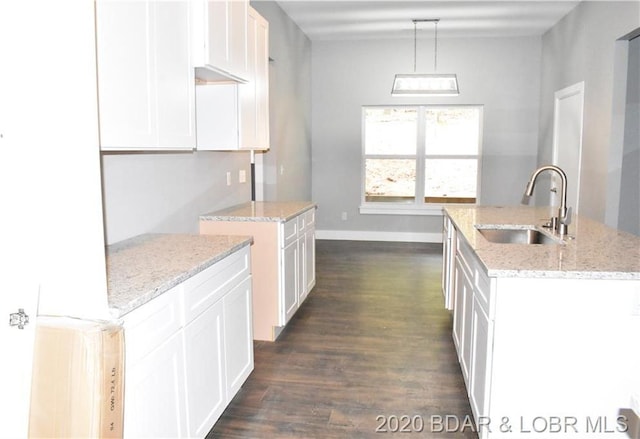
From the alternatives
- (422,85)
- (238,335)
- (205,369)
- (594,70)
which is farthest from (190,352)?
(594,70)

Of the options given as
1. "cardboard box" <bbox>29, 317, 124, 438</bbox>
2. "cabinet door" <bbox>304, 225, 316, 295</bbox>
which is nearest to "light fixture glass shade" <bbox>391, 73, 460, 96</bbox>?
"cabinet door" <bbox>304, 225, 316, 295</bbox>

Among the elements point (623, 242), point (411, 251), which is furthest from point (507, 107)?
point (623, 242)

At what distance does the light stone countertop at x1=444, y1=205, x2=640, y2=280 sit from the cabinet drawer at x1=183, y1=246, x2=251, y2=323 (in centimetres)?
115

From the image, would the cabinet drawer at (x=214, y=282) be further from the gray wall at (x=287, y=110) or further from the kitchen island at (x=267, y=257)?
the gray wall at (x=287, y=110)

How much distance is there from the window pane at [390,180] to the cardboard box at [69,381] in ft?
21.8

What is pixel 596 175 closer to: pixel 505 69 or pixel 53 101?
pixel 505 69

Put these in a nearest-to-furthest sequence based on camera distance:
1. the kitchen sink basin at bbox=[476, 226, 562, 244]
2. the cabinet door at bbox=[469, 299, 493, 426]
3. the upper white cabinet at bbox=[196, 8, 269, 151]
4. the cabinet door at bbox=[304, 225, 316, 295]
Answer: the cabinet door at bbox=[469, 299, 493, 426]
the kitchen sink basin at bbox=[476, 226, 562, 244]
the upper white cabinet at bbox=[196, 8, 269, 151]
the cabinet door at bbox=[304, 225, 316, 295]

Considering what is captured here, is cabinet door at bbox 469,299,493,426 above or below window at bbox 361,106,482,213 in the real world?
below

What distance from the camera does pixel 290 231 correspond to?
3861mm

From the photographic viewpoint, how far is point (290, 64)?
6289mm

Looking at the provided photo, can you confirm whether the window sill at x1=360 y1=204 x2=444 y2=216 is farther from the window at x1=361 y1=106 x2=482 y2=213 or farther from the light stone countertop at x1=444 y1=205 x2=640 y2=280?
the light stone countertop at x1=444 y1=205 x2=640 y2=280

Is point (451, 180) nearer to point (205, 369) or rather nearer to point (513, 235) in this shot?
point (513, 235)

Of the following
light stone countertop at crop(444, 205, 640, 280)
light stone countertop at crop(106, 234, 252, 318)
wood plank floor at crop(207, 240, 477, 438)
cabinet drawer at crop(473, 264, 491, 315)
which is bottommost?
wood plank floor at crop(207, 240, 477, 438)

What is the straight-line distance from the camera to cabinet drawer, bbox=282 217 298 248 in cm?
370
